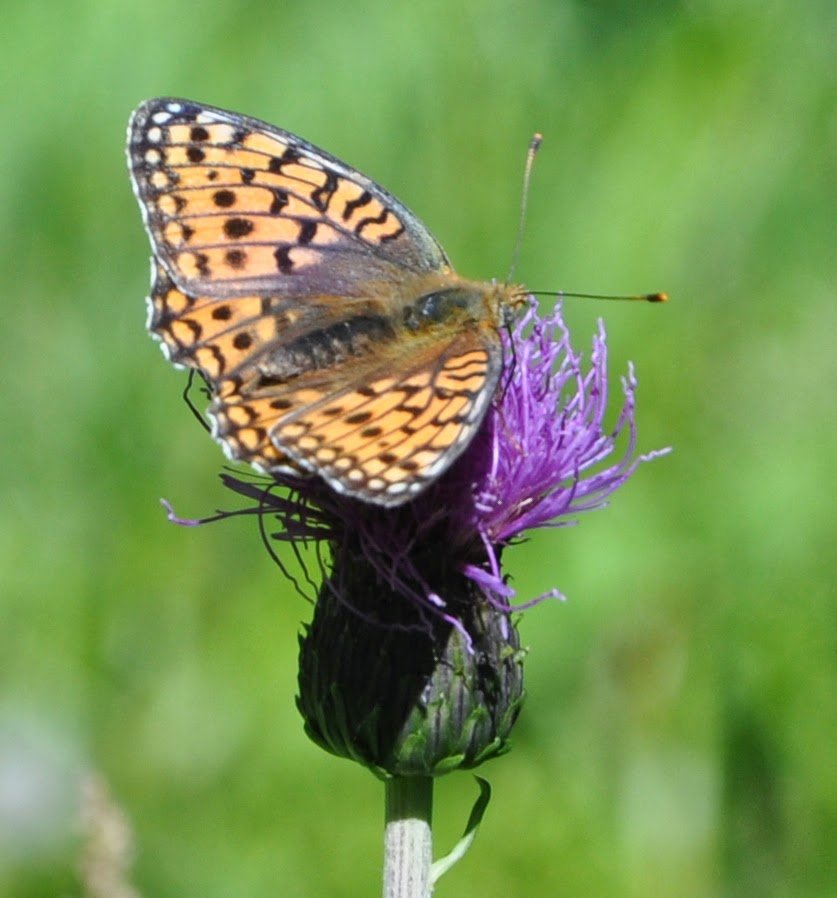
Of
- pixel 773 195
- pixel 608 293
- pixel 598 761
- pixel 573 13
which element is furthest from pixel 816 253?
pixel 598 761

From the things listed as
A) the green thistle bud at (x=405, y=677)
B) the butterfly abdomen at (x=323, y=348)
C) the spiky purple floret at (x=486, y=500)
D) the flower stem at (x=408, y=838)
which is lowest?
the flower stem at (x=408, y=838)

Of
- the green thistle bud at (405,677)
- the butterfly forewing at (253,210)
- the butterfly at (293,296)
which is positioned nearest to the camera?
the butterfly at (293,296)

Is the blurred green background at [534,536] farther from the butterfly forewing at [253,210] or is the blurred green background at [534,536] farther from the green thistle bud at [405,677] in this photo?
the butterfly forewing at [253,210]

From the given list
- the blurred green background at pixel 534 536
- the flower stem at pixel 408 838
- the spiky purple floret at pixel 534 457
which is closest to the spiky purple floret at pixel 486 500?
the spiky purple floret at pixel 534 457

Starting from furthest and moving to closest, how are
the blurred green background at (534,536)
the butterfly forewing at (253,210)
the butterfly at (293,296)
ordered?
the blurred green background at (534,536) → the butterfly forewing at (253,210) → the butterfly at (293,296)

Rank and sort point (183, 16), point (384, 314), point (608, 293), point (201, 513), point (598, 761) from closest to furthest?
point (384, 314)
point (598, 761)
point (201, 513)
point (608, 293)
point (183, 16)

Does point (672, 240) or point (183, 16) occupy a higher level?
point (183, 16)

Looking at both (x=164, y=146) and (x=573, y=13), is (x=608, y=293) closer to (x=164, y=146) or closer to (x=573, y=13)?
(x=573, y=13)
